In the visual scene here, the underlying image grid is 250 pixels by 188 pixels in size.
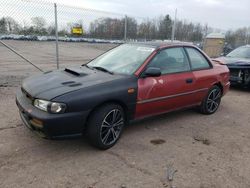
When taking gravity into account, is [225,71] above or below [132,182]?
above

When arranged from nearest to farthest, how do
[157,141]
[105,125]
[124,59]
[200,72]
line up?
1. [105,125]
2. [157,141]
3. [124,59]
4. [200,72]

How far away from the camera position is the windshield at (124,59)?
13.8 ft

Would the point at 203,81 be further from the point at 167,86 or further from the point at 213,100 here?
the point at 167,86

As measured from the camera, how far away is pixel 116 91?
3.68 meters

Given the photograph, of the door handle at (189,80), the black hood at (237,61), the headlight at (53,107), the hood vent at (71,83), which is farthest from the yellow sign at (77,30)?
the headlight at (53,107)

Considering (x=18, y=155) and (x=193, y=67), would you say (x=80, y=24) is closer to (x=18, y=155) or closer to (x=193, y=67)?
(x=193, y=67)

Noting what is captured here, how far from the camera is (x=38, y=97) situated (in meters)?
3.33

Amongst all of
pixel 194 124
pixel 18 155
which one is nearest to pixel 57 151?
pixel 18 155

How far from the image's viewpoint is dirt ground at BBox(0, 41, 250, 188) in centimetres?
303

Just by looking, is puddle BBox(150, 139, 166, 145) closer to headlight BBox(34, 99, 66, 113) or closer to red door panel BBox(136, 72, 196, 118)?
red door panel BBox(136, 72, 196, 118)

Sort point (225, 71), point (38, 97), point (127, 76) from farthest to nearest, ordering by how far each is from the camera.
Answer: point (225, 71) < point (127, 76) < point (38, 97)

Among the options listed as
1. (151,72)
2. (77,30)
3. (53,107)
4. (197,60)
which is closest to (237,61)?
(197,60)

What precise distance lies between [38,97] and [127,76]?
137 cm

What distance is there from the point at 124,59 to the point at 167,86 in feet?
2.91
